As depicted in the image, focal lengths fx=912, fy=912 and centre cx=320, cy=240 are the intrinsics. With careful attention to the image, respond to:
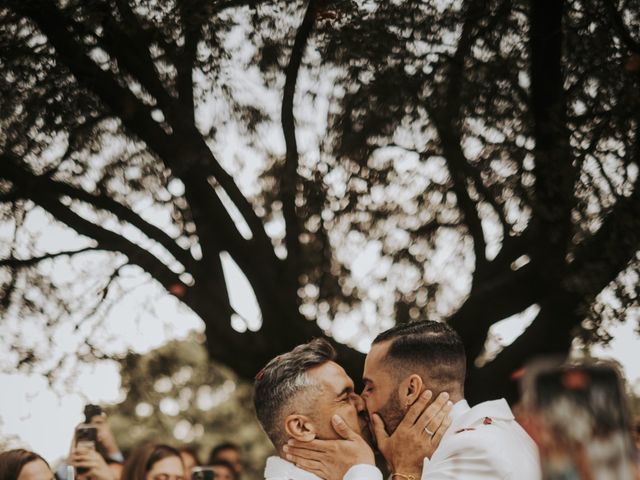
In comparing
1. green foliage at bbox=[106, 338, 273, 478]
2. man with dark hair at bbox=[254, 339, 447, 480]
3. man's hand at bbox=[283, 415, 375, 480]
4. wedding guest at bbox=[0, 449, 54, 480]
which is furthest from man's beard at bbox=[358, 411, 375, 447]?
green foliage at bbox=[106, 338, 273, 478]

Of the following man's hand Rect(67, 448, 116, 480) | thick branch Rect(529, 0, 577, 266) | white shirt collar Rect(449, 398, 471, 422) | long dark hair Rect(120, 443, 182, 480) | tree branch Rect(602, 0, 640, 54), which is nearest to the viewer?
white shirt collar Rect(449, 398, 471, 422)

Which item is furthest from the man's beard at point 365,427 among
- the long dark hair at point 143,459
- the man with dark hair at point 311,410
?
the long dark hair at point 143,459

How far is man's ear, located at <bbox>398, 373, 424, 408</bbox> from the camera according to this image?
10.8ft

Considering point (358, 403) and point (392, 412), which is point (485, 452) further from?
point (358, 403)

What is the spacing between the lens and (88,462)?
5.20 metres

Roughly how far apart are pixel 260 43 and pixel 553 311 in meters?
3.38

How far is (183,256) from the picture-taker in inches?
313

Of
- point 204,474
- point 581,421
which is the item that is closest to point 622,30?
point 204,474

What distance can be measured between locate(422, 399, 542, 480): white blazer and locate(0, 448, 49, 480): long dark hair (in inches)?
111

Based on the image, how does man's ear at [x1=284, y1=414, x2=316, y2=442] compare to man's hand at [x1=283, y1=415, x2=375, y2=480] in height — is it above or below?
above

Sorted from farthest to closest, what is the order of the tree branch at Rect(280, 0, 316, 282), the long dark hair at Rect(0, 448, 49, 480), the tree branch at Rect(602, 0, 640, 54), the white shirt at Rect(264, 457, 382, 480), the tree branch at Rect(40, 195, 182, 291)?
the tree branch at Rect(40, 195, 182, 291) → the tree branch at Rect(280, 0, 316, 282) → the tree branch at Rect(602, 0, 640, 54) → the long dark hair at Rect(0, 448, 49, 480) → the white shirt at Rect(264, 457, 382, 480)

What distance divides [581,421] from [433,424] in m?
2.34

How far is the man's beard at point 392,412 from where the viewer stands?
3277mm

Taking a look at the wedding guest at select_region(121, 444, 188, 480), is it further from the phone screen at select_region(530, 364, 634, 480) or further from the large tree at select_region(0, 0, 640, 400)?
the phone screen at select_region(530, 364, 634, 480)
